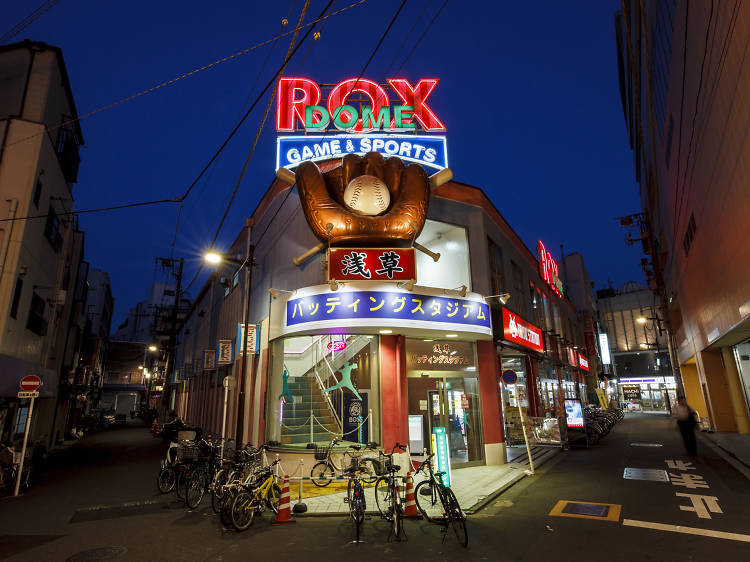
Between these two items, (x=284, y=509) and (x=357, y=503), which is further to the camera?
(x=284, y=509)

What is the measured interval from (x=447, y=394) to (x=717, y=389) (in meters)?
18.1

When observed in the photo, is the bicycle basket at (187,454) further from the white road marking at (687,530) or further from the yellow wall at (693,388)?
the yellow wall at (693,388)

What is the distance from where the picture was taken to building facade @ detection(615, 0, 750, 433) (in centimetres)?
990

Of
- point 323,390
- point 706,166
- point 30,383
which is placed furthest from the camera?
point 323,390

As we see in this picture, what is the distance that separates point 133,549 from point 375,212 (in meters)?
10.1

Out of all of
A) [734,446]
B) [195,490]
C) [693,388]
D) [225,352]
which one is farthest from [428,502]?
[693,388]

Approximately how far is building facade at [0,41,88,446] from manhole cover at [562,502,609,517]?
54.5 feet

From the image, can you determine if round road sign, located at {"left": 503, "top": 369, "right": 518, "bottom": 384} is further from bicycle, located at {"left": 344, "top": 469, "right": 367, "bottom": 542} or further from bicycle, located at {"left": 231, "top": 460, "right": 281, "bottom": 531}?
bicycle, located at {"left": 231, "top": 460, "right": 281, "bottom": 531}

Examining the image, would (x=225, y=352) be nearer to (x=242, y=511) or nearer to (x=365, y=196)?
(x=365, y=196)

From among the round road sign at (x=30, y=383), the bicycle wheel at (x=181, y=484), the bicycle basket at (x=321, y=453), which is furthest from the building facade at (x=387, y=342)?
the round road sign at (x=30, y=383)

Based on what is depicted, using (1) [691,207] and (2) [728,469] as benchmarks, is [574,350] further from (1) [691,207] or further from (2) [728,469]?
(2) [728,469]

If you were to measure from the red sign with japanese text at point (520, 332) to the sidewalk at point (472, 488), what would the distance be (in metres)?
4.47

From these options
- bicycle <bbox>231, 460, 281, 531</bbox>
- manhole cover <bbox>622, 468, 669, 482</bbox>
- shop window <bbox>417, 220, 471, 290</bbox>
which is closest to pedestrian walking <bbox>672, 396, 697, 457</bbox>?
manhole cover <bbox>622, 468, 669, 482</bbox>

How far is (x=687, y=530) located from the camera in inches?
269
